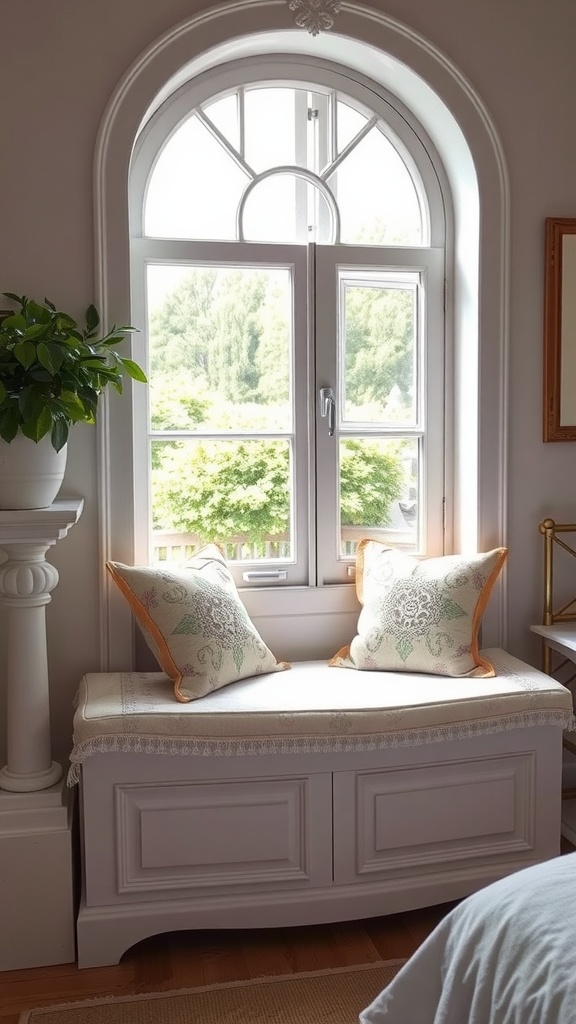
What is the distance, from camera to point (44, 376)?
7.59 feet

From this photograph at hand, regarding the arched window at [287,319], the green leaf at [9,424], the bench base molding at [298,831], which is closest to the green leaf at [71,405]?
the green leaf at [9,424]

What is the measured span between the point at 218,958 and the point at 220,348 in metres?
1.78

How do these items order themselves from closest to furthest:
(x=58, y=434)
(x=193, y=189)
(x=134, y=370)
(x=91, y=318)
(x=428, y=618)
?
(x=58, y=434)
(x=134, y=370)
(x=91, y=318)
(x=428, y=618)
(x=193, y=189)

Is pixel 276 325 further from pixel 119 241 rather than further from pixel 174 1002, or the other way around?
pixel 174 1002

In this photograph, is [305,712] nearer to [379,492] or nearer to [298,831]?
[298,831]

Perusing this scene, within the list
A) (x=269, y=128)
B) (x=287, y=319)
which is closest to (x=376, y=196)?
(x=269, y=128)

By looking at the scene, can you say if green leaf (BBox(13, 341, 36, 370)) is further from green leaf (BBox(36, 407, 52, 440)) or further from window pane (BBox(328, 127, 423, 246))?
window pane (BBox(328, 127, 423, 246))

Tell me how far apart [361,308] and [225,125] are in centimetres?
72

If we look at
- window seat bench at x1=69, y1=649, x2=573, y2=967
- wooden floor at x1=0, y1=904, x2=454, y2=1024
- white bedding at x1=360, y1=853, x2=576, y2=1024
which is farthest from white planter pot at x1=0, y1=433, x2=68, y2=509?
white bedding at x1=360, y1=853, x2=576, y2=1024

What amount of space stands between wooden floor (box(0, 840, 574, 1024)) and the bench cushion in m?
0.51

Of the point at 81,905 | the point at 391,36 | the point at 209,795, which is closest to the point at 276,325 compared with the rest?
the point at 391,36

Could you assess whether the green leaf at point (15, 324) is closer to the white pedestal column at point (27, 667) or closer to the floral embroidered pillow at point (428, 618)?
the white pedestal column at point (27, 667)

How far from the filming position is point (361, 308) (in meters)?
3.18

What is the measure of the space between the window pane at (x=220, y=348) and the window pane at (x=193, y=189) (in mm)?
129
